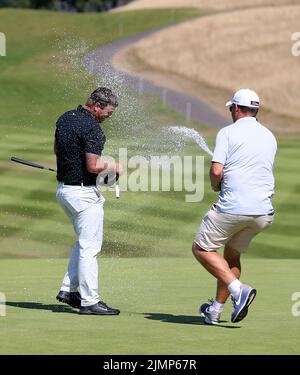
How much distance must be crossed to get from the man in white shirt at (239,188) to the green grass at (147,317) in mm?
491

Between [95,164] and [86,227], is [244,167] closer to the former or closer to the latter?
[95,164]

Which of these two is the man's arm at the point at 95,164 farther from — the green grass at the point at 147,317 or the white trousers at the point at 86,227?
the green grass at the point at 147,317

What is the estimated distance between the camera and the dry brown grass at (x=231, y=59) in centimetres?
4466

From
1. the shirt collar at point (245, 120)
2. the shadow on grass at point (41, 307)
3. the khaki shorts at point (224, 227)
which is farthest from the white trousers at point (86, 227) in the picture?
the shirt collar at point (245, 120)

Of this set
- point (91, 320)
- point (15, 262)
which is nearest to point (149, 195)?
point (15, 262)

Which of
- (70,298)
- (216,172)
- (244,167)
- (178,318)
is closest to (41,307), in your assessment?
(70,298)

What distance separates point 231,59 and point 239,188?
4035 cm

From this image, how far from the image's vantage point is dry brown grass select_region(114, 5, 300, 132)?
44.7 metres

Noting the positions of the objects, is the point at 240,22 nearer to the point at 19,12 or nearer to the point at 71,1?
the point at 19,12

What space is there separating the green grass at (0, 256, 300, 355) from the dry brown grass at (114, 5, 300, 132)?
24.7 m

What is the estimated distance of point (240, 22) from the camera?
55438mm

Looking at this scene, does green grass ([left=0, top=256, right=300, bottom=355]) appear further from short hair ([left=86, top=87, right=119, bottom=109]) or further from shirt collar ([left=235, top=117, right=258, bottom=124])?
short hair ([left=86, top=87, right=119, bottom=109])

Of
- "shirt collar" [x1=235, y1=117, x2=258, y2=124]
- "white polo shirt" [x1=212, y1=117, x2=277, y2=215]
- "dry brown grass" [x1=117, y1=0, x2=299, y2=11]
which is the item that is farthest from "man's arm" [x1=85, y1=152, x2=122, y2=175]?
"dry brown grass" [x1=117, y1=0, x2=299, y2=11]

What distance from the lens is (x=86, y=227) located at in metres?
11.3
